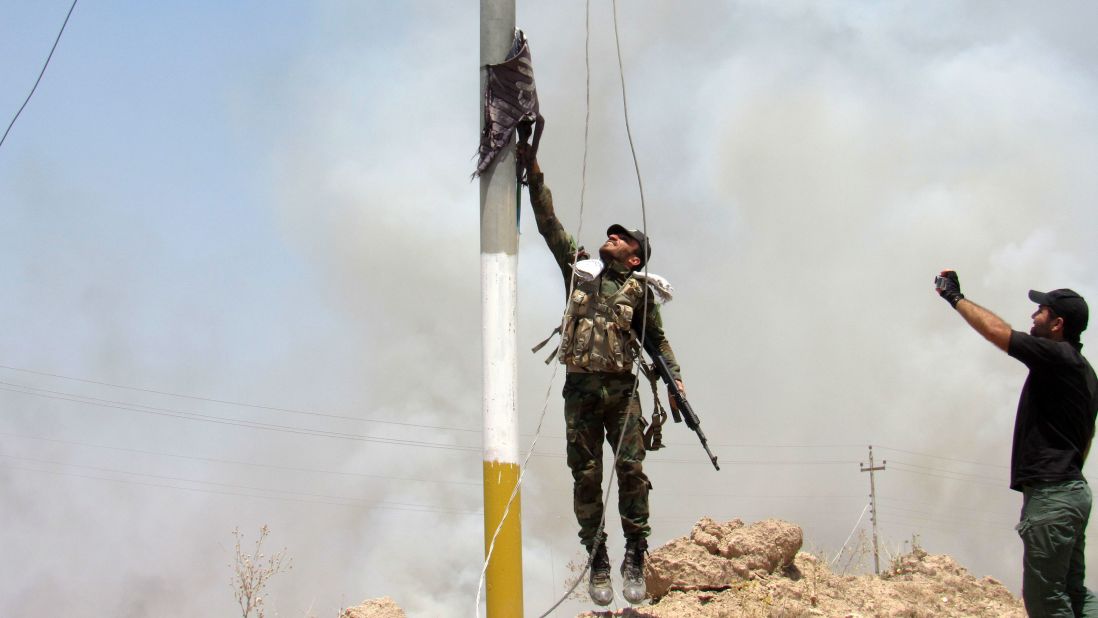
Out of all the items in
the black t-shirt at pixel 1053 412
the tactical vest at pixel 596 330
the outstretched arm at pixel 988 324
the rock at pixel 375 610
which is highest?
the tactical vest at pixel 596 330

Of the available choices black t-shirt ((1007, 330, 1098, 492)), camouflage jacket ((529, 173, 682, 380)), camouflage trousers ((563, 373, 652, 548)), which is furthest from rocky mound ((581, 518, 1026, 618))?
black t-shirt ((1007, 330, 1098, 492))

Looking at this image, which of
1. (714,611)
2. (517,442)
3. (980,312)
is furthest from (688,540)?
(980,312)

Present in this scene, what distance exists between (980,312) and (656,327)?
8.67 feet

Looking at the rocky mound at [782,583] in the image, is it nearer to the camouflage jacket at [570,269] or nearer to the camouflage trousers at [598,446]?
the camouflage trousers at [598,446]

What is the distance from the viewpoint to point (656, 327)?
783 centimetres

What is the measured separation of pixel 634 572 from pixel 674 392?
4.18ft

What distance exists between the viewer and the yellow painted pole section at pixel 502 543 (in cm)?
586

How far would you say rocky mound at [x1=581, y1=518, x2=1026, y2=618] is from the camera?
7.97 m

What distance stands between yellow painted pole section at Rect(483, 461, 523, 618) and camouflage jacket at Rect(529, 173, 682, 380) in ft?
5.61

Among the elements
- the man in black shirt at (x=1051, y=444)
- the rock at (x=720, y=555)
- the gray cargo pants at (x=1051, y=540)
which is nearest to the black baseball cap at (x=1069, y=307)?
the man in black shirt at (x=1051, y=444)

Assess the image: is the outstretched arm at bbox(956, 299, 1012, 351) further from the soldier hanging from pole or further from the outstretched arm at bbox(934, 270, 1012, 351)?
the soldier hanging from pole

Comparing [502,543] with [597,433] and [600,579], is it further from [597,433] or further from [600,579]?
[597,433]

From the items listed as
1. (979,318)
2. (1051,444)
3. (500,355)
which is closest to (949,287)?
(979,318)

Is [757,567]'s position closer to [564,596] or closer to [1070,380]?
[564,596]
